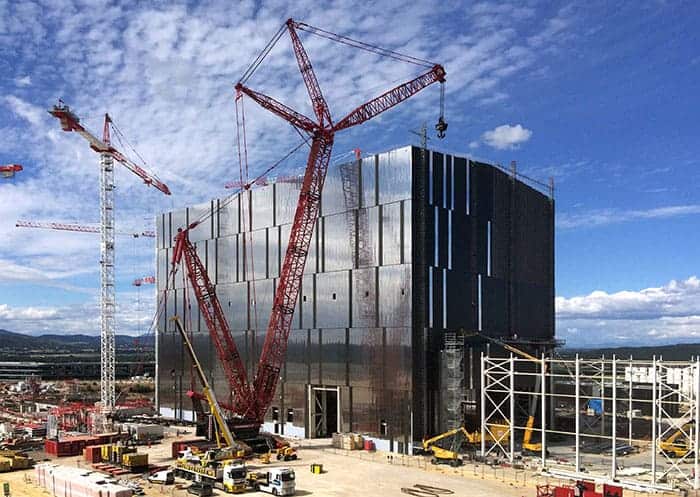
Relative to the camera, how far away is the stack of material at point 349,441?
72.8 metres

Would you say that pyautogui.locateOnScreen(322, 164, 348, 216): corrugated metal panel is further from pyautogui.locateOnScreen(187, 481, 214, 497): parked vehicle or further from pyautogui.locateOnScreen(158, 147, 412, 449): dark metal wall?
pyautogui.locateOnScreen(187, 481, 214, 497): parked vehicle

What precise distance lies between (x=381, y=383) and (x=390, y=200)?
19454 mm

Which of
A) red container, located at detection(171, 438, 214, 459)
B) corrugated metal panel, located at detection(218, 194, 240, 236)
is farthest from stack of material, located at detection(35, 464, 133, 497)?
corrugated metal panel, located at detection(218, 194, 240, 236)

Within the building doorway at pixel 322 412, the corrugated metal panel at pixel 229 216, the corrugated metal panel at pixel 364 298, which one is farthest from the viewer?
the corrugated metal panel at pixel 229 216

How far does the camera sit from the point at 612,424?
2315 inches

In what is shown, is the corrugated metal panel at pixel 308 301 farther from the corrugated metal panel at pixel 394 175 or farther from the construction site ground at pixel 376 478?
the construction site ground at pixel 376 478

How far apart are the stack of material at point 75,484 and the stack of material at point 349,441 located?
90.1 ft

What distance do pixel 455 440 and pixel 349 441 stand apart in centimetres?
1140

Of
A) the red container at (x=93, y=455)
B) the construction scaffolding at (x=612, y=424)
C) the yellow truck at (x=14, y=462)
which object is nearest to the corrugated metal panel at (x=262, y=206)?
the construction scaffolding at (x=612, y=424)

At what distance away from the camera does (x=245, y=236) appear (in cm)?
9550

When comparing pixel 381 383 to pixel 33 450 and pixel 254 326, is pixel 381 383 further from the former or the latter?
pixel 33 450

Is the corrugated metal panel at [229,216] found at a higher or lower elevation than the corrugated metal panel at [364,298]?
higher

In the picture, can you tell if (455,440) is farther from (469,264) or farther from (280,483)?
(280,483)

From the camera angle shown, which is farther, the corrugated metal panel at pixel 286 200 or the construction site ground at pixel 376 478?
the corrugated metal panel at pixel 286 200
